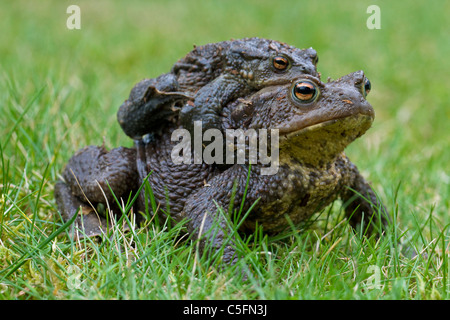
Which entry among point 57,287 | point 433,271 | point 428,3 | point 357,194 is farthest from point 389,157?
point 428,3

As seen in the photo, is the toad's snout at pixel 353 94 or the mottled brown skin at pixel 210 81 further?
the mottled brown skin at pixel 210 81

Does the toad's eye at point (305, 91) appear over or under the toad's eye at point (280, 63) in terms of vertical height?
under

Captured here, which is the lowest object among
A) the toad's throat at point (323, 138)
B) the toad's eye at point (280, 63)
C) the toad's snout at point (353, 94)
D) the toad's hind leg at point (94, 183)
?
the toad's hind leg at point (94, 183)

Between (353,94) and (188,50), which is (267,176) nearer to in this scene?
(353,94)

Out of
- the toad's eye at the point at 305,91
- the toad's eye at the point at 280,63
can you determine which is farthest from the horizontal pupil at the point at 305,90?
the toad's eye at the point at 280,63

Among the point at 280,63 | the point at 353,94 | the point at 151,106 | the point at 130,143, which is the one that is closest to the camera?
the point at 353,94

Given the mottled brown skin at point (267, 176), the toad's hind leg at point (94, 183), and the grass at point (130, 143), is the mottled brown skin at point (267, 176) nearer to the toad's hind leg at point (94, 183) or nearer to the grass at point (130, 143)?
the toad's hind leg at point (94, 183)

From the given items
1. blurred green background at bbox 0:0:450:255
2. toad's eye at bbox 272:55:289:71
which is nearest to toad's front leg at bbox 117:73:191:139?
toad's eye at bbox 272:55:289:71

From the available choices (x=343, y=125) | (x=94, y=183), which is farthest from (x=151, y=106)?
(x=343, y=125)
